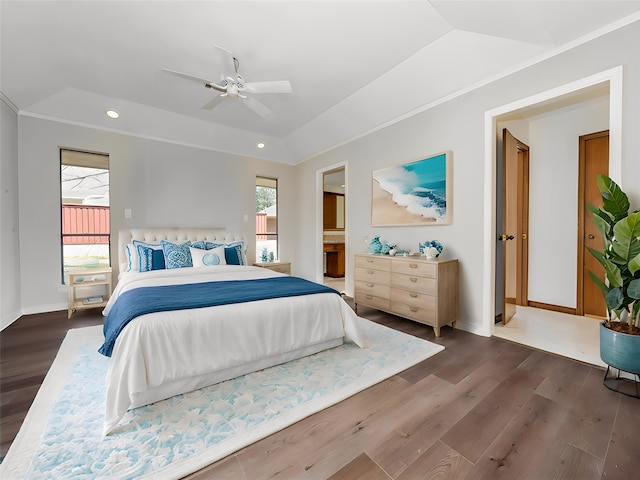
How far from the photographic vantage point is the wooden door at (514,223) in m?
3.15

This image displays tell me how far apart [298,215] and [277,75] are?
304 cm

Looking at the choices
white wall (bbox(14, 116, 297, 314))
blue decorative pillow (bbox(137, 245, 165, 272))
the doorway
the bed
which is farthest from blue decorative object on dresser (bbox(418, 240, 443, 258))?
the doorway

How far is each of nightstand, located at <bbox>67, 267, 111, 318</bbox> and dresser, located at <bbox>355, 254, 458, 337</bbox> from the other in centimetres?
362

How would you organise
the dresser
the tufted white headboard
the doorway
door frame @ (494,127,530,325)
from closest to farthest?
1. the dresser
2. door frame @ (494,127,530,325)
3. the tufted white headboard
4. the doorway

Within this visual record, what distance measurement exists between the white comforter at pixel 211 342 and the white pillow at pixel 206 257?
1020 mm

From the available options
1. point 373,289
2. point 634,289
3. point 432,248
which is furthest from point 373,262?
point 634,289

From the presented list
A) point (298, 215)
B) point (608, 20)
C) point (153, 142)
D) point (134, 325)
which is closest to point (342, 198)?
point (298, 215)

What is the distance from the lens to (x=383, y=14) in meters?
2.34

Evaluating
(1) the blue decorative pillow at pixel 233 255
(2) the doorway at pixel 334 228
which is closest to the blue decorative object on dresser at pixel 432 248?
(1) the blue decorative pillow at pixel 233 255

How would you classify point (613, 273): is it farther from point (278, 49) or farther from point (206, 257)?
point (206, 257)

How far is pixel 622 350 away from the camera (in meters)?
1.87

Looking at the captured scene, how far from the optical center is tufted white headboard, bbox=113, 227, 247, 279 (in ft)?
13.0

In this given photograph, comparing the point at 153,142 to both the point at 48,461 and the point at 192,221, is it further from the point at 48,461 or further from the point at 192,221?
the point at 48,461

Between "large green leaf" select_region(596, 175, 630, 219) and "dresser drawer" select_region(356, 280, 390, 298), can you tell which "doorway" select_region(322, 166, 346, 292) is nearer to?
"dresser drawer" select_region(356, 280, 390, 298)
